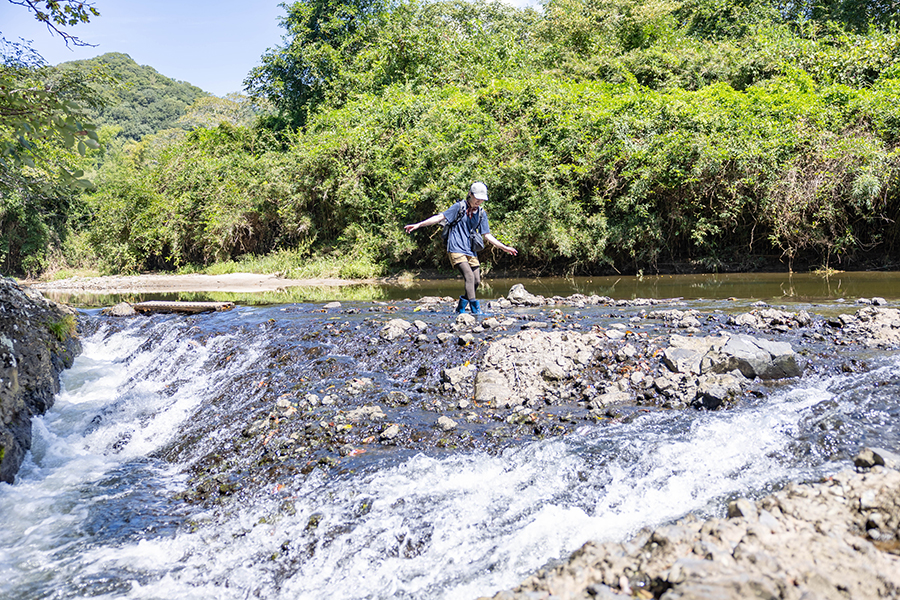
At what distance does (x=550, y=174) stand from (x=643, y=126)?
3.11 metres

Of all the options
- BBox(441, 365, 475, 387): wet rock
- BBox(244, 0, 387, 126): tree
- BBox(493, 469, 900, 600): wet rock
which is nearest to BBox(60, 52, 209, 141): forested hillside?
BBox(244, 0, 387, 126): tree

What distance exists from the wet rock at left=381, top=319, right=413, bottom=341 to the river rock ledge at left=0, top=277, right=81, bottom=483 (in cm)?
453

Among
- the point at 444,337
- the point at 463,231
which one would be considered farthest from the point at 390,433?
the point at 463,231

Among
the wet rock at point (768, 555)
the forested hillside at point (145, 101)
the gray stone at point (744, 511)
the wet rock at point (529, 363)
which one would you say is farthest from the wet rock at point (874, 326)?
the forested hillside at point (145, 101)

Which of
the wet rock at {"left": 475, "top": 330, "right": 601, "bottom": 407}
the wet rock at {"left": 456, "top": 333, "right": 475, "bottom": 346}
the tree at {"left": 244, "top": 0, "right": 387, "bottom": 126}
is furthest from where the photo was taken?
the tree at {"left": 244, "top": 0, "right": 387, "bottom": 126}

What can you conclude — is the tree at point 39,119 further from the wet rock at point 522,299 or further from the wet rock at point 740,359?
the wet rock at point 522,299

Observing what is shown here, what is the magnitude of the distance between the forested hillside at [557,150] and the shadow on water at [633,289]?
1196mm

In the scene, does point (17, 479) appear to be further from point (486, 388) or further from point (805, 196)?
point (805, 196)

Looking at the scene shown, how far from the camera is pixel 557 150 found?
18.5 m

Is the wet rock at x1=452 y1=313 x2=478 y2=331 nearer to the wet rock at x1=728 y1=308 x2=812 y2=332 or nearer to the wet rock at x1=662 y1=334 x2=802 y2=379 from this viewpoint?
the wet rock at x1=662 y1=334 x2=802 y2=379

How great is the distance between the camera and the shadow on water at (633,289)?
1224 cm

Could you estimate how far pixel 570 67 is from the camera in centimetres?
2622

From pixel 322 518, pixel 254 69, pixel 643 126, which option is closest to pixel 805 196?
pixel 643 126

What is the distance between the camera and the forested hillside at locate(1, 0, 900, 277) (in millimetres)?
15883
